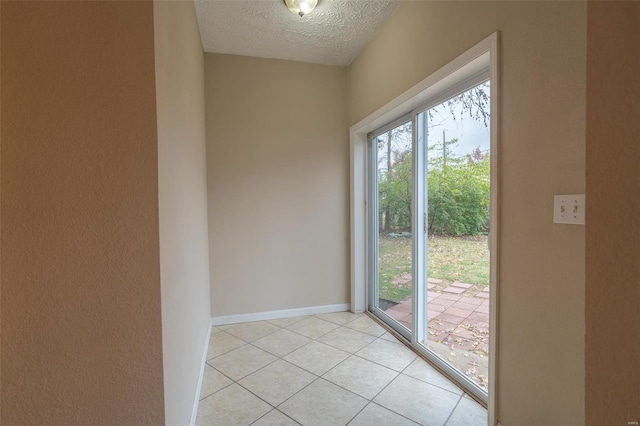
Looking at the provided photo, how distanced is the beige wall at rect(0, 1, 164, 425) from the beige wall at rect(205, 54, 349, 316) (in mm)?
2059

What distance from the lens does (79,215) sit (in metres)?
0.95

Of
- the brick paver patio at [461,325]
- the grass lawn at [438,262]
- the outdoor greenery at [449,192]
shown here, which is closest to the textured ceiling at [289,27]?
the outdoor greenery at [449,192]

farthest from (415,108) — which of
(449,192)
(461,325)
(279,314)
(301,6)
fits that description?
(279,314)

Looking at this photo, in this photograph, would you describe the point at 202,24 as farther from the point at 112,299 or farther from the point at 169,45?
the point at 112,299

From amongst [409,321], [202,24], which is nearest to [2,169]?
[202,24]

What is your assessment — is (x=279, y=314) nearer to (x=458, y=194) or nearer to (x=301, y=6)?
(x=458, y=194)

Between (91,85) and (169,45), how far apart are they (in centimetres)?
47

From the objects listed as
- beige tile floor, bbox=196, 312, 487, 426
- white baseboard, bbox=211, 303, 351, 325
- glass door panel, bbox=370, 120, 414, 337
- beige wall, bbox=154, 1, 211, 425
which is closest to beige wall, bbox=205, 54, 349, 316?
white baseboard, bbox=211, 303, 351, 325

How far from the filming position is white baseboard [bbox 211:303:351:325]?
10.1 feet

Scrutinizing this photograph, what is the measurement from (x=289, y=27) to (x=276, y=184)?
1.46m

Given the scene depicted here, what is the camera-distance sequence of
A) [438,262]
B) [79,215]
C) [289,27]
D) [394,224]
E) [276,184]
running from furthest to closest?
[276,184] → [394,224] → [289,27] → [438,262] → [79,215]

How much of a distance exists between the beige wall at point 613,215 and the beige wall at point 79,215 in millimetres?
1224

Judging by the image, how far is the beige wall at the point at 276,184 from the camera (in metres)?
3.02

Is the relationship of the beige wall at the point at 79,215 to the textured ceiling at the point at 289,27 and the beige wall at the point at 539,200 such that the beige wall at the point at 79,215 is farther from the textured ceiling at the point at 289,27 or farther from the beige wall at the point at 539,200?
the textured ceiling at the point at 289,27
